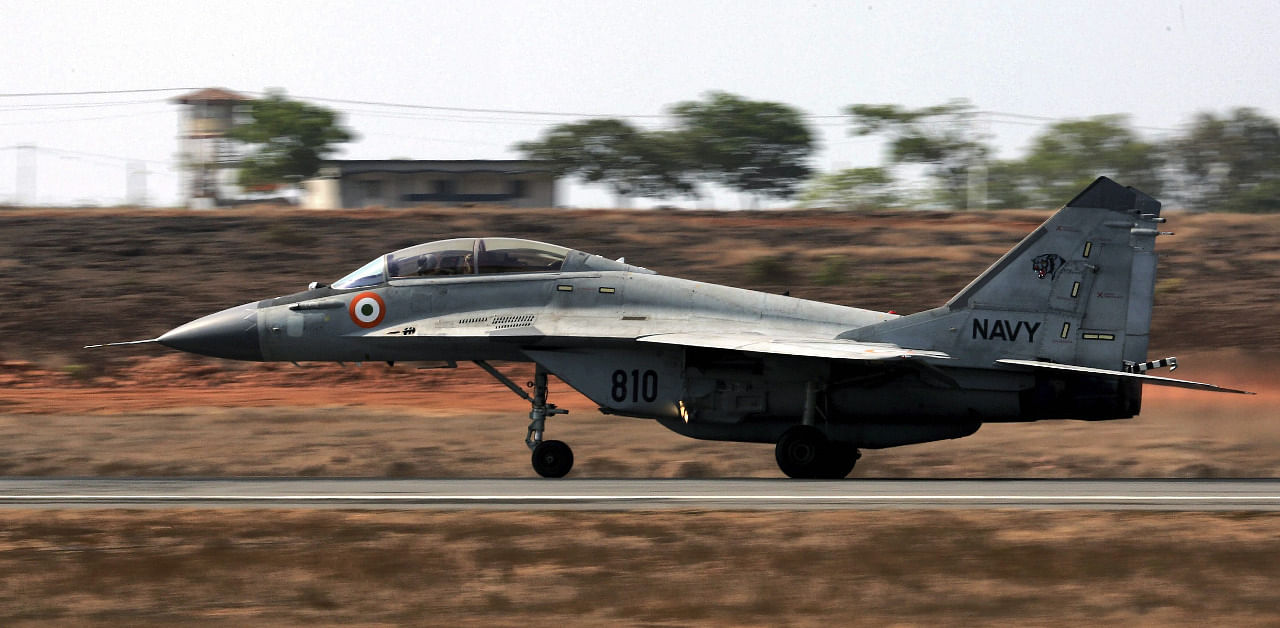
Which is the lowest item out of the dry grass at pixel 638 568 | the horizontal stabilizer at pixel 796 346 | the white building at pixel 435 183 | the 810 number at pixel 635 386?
the dry grass at pixel 638 568

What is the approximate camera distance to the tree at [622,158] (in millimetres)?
58281

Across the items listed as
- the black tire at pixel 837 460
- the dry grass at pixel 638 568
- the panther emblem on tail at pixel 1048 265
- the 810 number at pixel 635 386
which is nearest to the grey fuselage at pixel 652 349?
the 810 number at pixel 635 386

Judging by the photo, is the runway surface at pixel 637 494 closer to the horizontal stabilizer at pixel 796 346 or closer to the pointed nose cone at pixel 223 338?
the horizontal stabilizer at pixel 796 346

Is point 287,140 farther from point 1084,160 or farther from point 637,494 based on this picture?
point 637,494

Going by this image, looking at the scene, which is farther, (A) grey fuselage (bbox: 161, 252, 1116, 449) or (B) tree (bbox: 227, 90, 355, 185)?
(B) tree (bbox: 227, 90, 355, 185)

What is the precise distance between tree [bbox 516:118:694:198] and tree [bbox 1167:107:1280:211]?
2159 centimetres

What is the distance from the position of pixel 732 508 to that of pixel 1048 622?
179 inches

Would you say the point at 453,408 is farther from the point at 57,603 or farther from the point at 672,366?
the point at 57,603

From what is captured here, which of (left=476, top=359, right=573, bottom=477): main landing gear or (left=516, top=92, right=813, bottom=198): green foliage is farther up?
(left=516, top=92, right=813, bottom=198): green foliage

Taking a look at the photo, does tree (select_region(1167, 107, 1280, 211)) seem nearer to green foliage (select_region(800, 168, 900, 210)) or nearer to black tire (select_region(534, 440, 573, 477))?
green foliage (select_region(800, 168, 900, 210))

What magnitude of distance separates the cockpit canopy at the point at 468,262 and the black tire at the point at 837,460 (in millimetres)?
3651

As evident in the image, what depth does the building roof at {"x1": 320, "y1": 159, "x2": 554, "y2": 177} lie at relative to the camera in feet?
192

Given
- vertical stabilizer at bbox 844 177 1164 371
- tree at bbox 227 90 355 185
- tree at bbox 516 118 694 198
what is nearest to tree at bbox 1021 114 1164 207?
tree at bbox 516 118 694 198

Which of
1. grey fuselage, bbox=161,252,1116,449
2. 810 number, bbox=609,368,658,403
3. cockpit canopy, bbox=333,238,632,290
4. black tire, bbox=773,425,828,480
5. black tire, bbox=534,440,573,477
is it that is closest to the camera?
black tire, bbox=773,425,828,480
